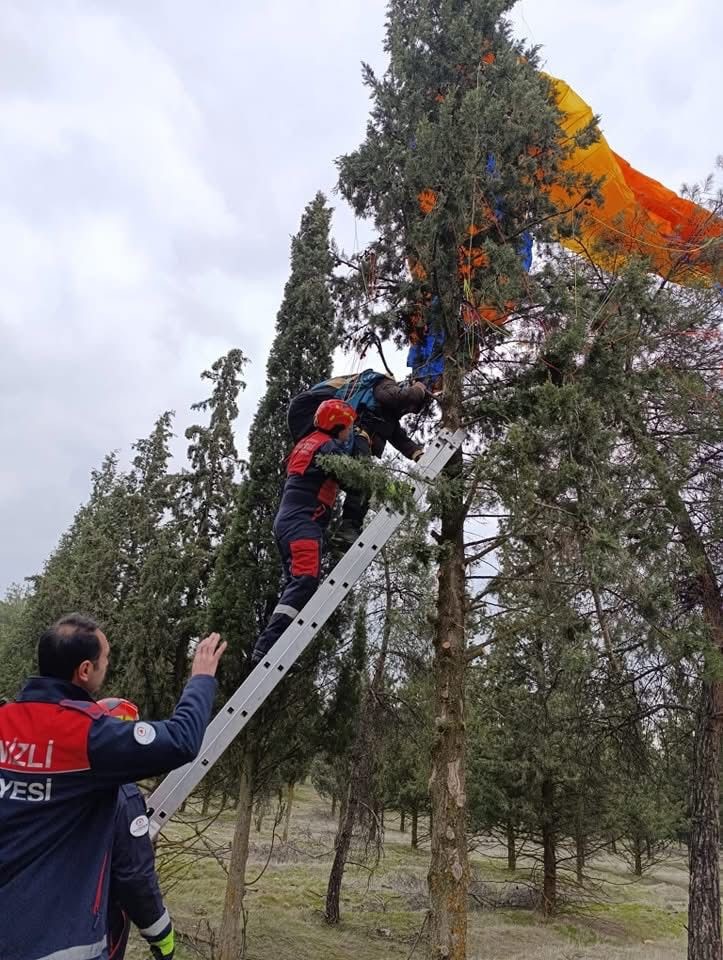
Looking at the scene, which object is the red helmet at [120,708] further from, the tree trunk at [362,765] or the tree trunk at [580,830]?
the tree trunk at [580,830]

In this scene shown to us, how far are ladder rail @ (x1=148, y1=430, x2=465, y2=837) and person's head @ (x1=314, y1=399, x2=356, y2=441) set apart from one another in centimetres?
71

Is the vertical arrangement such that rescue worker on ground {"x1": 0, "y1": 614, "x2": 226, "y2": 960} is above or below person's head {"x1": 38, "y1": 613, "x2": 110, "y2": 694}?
below

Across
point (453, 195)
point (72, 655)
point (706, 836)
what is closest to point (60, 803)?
point (72, 655)

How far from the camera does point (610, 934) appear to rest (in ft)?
53.2

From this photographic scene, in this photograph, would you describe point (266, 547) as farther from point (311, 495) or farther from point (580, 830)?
point (580, 830)

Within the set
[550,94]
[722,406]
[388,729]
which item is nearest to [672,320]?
[722,406]

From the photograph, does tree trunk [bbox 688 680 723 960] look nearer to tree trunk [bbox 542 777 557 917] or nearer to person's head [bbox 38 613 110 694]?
tree trunk [bbox 542 777 557 917]

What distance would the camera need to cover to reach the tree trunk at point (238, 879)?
8664mm

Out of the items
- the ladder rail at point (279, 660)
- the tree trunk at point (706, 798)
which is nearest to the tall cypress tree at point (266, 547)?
the ladder rail at point (279, 660)

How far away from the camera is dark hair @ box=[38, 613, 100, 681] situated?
2.57 metres

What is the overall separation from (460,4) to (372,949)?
1463 centimetres

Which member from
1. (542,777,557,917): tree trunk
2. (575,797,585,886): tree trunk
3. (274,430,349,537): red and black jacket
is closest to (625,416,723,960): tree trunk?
(274,430,349,537): red and black jacket

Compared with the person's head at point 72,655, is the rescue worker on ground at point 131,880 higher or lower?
lower

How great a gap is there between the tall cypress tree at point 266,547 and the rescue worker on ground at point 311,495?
279 cm
